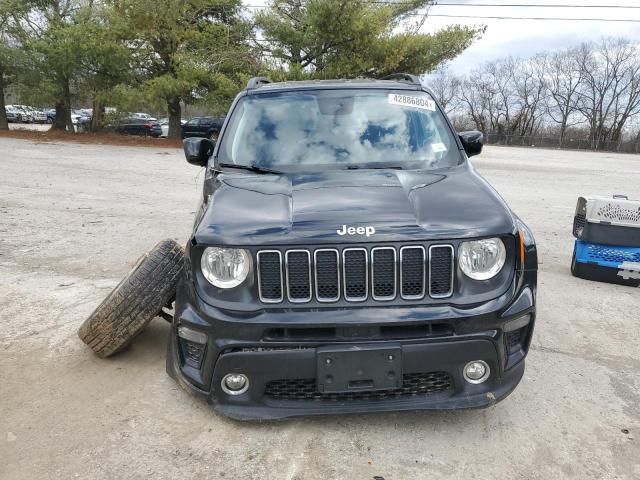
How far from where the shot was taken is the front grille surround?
2.60 meters

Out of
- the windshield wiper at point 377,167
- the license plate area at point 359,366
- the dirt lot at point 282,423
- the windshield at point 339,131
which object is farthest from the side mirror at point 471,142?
the license plate area at point 359,366

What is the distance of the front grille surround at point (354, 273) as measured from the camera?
2.60 meters

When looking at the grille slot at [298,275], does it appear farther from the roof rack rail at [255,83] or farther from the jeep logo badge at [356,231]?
the roof rack rail at [255,83]

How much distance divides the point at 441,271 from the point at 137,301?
194 cm

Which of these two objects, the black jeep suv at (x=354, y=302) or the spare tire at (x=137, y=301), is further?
the spare tire at (x=137, y=301)

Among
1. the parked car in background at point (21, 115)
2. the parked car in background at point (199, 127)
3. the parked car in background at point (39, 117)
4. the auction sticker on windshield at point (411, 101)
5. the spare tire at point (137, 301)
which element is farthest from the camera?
the parked car in background at point (21, 115)

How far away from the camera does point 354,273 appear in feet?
8.59

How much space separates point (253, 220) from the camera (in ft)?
8.91

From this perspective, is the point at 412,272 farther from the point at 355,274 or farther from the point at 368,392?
the point at 368,392

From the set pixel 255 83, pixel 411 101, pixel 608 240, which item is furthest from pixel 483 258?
pixel 608 240

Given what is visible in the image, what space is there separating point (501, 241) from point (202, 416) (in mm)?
1878

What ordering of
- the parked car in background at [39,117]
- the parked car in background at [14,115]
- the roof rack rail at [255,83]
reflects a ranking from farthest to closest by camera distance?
1. the parked car in background at [14,115]
2. the parked car in background at [39,117]
3. the roof rack rail at [255,83]

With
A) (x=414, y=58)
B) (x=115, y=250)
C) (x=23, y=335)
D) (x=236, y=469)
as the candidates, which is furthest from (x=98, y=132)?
(x=236, y=469)

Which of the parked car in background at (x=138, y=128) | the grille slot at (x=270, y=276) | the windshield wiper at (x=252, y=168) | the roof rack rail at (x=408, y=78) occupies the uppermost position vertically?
the roof rack rail at (x=408, y=78)
